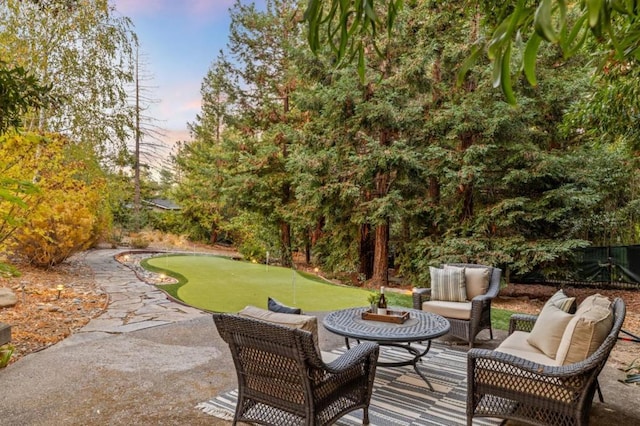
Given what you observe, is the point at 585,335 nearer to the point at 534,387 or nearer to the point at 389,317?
the point at 534,387

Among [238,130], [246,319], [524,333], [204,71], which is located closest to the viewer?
[246,319]

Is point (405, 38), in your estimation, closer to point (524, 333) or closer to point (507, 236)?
point (507, 236)

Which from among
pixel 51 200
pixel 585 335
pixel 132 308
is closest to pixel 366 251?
pixel 132 308

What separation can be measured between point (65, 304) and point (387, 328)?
16.3ft

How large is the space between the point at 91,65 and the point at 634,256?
40.3ft

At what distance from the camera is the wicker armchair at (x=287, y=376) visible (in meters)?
2.35

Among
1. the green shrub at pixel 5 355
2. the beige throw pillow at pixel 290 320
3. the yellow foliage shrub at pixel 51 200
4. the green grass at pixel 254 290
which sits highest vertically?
the yellow foliage shrub at pixel 51 200

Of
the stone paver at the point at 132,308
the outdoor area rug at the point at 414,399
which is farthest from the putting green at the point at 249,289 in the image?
the outdoor area rug at the point at 414,399

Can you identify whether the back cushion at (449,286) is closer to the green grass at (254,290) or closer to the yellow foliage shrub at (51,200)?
the green grass at (254,290)

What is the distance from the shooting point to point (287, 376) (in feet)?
8.00

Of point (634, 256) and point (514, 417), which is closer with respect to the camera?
point (514, 417)

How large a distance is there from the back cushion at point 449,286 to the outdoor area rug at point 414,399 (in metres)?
1.03

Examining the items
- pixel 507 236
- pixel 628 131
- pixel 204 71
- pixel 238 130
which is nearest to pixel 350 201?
pixel 507 236

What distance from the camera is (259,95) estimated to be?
14977 millimetres
